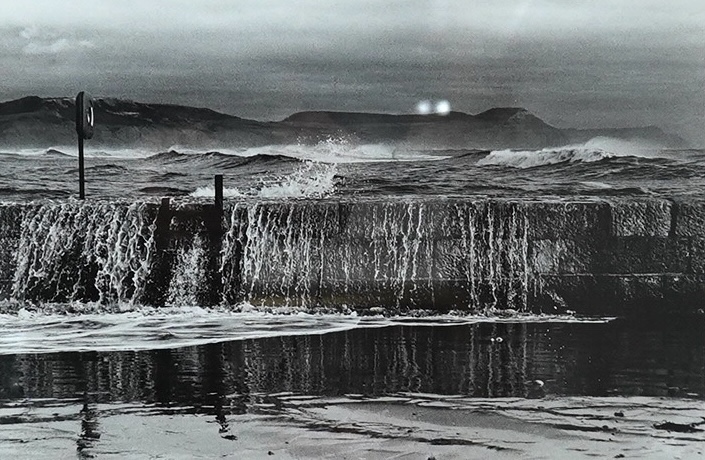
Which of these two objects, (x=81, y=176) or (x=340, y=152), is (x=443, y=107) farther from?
(x=81, y=176)

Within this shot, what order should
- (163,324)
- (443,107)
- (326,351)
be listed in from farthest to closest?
(443,107), (163,324), (326,351)

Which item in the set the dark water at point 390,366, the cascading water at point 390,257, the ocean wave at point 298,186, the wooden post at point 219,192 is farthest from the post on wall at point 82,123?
the dark water at point 390,366

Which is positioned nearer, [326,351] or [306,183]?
[326,351]

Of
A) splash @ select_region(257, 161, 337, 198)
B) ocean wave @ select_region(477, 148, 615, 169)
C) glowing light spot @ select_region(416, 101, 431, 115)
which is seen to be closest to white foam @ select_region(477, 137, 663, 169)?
ocean wave @ select_region(477, 148, 615, 169)

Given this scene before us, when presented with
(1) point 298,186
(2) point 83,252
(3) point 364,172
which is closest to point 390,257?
(3) point 364,172

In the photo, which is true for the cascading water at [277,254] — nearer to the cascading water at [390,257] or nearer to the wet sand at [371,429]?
the cascading water at [390,257]

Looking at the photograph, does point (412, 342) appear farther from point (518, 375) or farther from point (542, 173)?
point (542, 173)

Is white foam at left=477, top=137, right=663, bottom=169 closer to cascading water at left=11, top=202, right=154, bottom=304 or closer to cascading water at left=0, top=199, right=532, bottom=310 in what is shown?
cascading water at left=0, top=199, right=532, bottom=310
